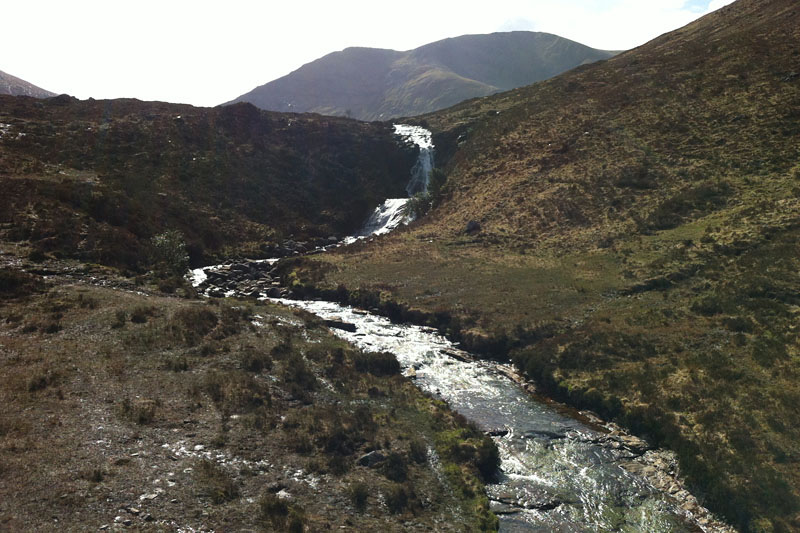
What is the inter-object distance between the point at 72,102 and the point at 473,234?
3401 inches

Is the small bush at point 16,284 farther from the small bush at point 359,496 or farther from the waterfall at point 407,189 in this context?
the waterfall at point 407,189

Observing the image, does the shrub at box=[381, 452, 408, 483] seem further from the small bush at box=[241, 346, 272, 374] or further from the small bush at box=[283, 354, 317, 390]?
the small bush at box=[241, 346, 272, 374]

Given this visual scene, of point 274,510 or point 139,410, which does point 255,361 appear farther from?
point 274,510

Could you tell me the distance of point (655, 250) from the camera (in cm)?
5078

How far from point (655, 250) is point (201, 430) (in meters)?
46.6

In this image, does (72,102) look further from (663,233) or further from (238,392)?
(663,233)

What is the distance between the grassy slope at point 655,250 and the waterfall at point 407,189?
231 inches

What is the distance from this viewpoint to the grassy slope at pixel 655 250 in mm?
26062

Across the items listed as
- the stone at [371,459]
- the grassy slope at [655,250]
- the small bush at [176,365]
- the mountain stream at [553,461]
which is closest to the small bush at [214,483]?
the stone at [371,459]

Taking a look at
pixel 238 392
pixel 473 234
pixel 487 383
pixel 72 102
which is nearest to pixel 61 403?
pixel 238 392

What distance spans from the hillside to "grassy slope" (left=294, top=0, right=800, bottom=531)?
1795cm

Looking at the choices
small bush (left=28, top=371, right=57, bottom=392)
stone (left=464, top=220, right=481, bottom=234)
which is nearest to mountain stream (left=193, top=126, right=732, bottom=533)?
small bush (left=28, top=371, right=57, bottom=392)

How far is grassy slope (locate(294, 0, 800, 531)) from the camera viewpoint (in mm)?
26062

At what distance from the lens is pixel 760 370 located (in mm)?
28234
